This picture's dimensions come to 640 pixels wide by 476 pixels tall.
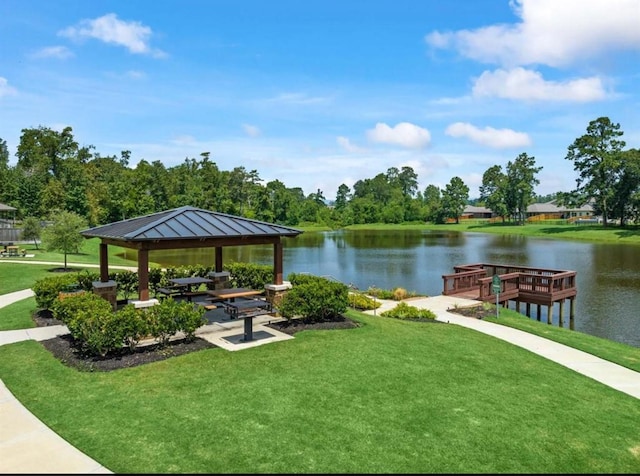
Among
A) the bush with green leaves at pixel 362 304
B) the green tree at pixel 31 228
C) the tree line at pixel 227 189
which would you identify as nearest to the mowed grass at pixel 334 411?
the bush with green leaves at pixel 362 304

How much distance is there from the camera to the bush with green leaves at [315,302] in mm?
11156

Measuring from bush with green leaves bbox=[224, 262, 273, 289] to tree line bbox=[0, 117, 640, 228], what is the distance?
31.0 m

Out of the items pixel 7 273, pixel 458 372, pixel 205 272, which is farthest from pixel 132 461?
pixel 7 273

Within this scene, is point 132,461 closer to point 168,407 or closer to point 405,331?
point 168,407

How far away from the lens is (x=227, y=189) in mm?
84625

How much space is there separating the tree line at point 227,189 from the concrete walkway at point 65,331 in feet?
114

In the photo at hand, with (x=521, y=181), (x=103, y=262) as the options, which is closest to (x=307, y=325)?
(x=103, y=262)

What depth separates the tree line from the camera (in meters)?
55.4

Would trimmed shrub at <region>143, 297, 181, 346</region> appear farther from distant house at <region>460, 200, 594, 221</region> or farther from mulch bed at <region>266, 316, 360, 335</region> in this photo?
distant house at <region>460, 200, 594, 221</region>

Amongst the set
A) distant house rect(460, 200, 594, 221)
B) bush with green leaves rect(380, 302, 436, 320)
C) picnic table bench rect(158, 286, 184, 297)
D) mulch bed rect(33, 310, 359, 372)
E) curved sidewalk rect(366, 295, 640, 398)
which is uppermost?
distant house rect(460, 200, 594, 221)

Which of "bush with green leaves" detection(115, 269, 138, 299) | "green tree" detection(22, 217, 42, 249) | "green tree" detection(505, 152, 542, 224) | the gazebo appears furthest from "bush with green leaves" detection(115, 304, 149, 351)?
"green tree" detection(505, 152, 542, 224)

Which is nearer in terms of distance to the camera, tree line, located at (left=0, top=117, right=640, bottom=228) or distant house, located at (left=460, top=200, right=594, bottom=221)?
tree line, located at (left=0, top=117, right=640, bottom=228)

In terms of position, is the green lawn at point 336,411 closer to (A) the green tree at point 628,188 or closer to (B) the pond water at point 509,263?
(B) the pond water at point 509,263

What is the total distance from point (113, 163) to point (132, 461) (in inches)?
3795
